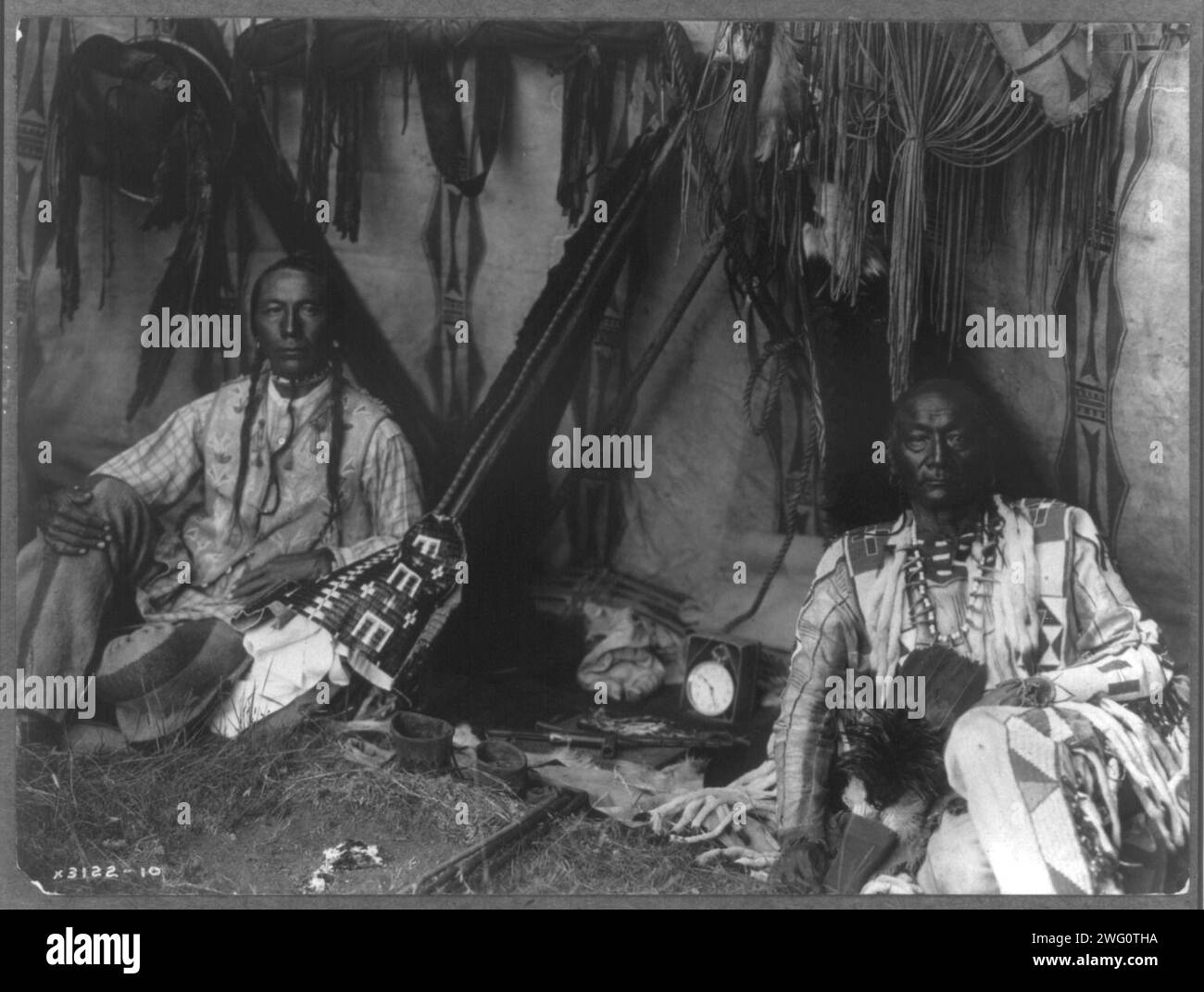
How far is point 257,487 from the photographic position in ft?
17.2

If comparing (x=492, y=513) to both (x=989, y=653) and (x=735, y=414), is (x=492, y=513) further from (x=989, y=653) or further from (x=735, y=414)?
(x=989, y=653)

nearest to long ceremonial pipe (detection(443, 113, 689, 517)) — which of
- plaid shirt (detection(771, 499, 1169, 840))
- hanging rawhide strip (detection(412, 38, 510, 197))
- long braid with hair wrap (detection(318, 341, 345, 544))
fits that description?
long braid with hair wrap (detection(318, 341, 345, 544))

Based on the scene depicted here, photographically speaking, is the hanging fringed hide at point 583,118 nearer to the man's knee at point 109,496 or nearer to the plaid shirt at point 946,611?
the plaid shirt at point 946,611

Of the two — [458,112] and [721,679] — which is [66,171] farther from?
[721,679]

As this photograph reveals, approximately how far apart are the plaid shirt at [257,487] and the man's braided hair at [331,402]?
0.01 m

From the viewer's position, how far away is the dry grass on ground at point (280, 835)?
16.5 ft

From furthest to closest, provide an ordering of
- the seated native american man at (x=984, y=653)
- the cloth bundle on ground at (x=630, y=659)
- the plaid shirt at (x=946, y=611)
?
the cloth bundle on ground at (x=630, y=659)
the plaid shirt at (x=946, y=611)
the seated native american man at (x=984, y=653)

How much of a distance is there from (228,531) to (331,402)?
636 mm

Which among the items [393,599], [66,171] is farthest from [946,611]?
[66,171]

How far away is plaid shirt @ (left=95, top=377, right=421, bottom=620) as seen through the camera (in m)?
5.21

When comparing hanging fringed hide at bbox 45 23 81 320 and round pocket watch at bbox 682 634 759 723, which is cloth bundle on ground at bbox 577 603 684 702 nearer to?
round pocket watch at bbox 682 634 759 723

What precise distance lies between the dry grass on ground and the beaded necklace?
3.84 ft

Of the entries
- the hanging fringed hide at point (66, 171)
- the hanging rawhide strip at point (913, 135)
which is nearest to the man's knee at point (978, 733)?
the hanging rawhide strip at point (913, 135)

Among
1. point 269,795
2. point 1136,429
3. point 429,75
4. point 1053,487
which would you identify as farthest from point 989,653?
point 429,75
